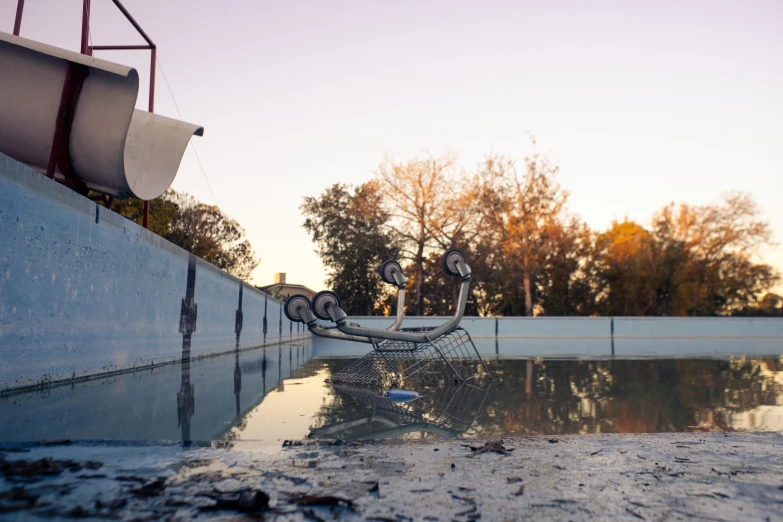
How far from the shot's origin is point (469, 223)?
39.6m

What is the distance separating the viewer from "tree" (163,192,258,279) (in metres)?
40.5

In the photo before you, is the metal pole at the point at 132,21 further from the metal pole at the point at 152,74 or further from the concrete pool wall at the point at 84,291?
the concrete pool wall at the point at 84,291

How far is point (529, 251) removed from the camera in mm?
38812

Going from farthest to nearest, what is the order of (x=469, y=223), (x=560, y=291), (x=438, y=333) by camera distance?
(x=560, y=291), (x=469, y=223), (x=438, y=333)

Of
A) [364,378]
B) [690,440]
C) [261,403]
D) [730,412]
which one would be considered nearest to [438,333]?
[364,378]

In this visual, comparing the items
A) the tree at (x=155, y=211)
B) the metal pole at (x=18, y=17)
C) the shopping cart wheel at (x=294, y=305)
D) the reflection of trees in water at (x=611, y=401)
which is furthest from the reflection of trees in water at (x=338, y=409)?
the tree at (x=155, y=211)

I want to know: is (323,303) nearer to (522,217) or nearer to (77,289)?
(77,289)

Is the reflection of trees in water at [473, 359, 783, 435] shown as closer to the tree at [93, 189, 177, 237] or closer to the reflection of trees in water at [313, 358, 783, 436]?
the reflection of trees in water at [313, 358, 783, 436]

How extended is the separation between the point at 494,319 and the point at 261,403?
2163cm

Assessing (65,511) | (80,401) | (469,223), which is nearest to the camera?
(65,511)

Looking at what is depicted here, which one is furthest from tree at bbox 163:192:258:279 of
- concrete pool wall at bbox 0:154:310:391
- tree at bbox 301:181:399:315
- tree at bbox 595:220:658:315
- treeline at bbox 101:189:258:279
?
concrete pool wall at bbox 0:154:310:391

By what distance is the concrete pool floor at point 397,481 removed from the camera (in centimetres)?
151

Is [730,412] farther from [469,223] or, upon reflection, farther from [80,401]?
[469,223]

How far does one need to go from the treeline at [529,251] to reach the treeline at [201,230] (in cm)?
571
